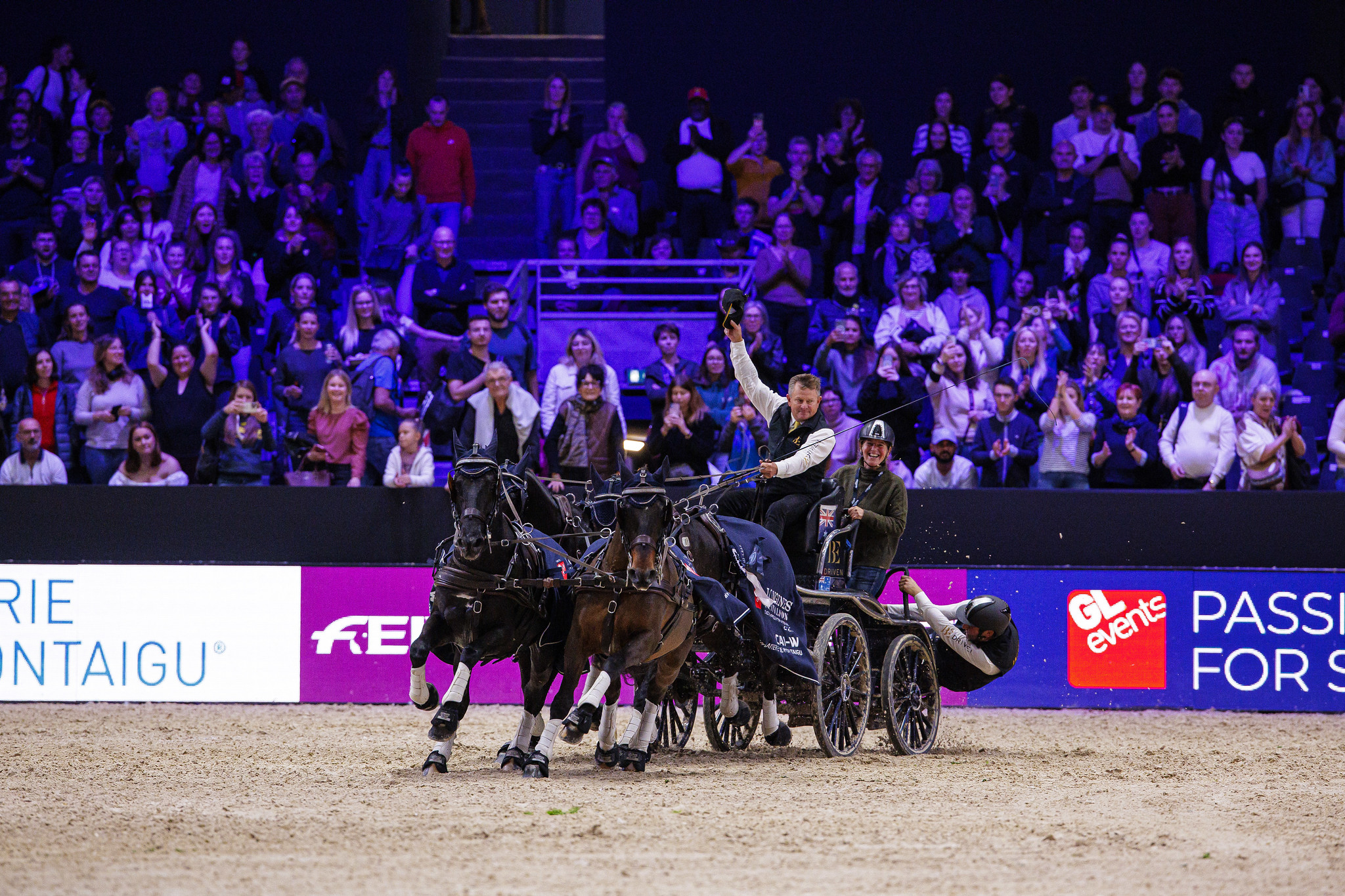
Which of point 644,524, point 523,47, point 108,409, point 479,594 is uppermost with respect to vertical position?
point 523,47

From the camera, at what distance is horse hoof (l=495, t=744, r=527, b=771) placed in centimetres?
938

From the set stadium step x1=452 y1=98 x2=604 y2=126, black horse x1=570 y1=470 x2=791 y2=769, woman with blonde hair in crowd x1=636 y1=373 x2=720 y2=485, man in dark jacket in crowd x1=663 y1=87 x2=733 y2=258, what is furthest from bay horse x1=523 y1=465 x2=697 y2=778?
stadium step x1=452 y1=98 x2=604 y2=126

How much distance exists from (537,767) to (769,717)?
196cm

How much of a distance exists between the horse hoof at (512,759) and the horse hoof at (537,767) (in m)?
0.23

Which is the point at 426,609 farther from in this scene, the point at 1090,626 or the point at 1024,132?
the point at 1024,132

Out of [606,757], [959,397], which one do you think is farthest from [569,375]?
[606,757]

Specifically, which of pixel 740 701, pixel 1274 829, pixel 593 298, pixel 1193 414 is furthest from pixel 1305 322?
pixel 1274 829

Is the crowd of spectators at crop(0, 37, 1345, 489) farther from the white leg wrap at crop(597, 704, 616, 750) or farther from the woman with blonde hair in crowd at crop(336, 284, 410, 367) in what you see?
the white leg wrap at crop(597, 704, 616, 750)

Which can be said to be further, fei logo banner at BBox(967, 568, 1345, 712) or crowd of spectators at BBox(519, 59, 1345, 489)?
crowd of spectators at BBox(519, 59, 1345, 489)

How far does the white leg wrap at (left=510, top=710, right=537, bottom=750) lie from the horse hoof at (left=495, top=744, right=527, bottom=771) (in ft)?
0.12

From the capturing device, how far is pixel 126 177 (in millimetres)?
17281

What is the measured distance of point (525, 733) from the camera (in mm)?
9500

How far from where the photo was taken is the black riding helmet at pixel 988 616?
1074cm

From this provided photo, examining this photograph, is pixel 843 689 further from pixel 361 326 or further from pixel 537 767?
pixel 361 326
